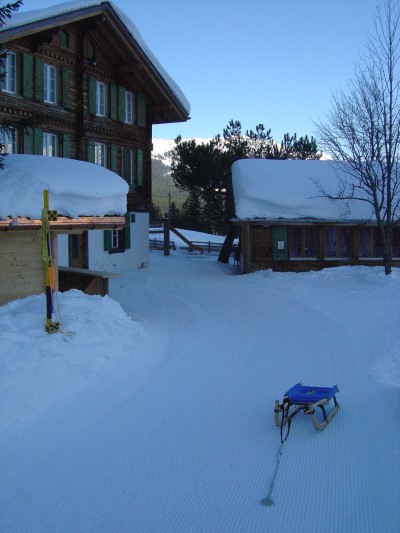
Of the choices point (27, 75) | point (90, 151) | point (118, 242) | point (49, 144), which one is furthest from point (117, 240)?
point (27, 75)

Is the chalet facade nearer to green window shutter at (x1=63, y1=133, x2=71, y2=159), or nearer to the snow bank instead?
green window shutter at (x1=63, y1=133, x2=71, y2=159)

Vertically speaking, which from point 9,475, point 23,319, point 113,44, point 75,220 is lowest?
point 9,475

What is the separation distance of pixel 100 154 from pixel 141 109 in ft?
10.8

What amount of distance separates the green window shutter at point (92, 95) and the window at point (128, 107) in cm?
218

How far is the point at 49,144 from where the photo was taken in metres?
19.5

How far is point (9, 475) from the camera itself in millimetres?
5195

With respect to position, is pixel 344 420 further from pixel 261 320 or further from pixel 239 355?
pixel 261 320

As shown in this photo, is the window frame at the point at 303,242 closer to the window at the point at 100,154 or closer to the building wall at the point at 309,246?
the building wall at the point at 309,246

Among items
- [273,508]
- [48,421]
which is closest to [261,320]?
[48,421]

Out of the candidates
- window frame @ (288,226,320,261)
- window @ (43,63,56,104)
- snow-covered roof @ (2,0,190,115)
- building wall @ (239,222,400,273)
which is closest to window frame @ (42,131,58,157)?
window @ (43,63,56,104)

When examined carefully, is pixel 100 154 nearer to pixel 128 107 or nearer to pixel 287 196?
pixel 128 107

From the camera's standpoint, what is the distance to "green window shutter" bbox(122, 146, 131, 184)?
22.5m

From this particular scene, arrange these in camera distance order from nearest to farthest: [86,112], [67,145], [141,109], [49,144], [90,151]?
[49,144] → [67,145] → [86,112] → [90,151] → [141,109]

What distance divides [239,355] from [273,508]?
4850mm
